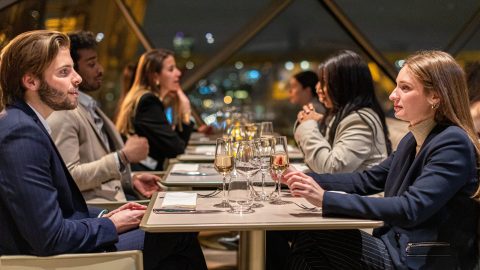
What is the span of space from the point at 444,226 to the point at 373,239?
0.85ft

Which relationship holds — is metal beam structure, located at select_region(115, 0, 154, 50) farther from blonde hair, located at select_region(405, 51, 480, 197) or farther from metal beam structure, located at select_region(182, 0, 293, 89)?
blonde hair, located at select_region(405, 51, 480, 197)

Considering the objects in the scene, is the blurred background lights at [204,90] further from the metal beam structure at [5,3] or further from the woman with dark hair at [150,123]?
the metal beam structure at [5,3]

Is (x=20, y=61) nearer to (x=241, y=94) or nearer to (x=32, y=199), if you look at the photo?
(x=32, y=199)

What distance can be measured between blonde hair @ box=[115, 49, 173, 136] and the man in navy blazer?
2.20 m

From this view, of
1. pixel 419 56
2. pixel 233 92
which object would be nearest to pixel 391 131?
pixel 419 56

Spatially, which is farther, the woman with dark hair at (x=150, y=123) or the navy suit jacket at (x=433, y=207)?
the woman with dark hair at (x=150, y=123)

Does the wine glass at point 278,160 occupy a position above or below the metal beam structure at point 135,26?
below

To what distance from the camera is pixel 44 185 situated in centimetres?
231

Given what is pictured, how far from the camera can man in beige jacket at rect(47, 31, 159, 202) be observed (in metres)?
3.52

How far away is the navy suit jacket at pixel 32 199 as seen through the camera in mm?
2273

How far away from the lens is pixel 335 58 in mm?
3928

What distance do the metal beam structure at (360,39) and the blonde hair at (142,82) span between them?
6.37ft

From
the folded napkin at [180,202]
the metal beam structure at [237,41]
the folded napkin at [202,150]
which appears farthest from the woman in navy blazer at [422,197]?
the metal beam structure at [237,41]

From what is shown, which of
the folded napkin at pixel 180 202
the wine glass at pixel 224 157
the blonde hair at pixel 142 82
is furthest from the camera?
the blonde hair at pixel 142 82
